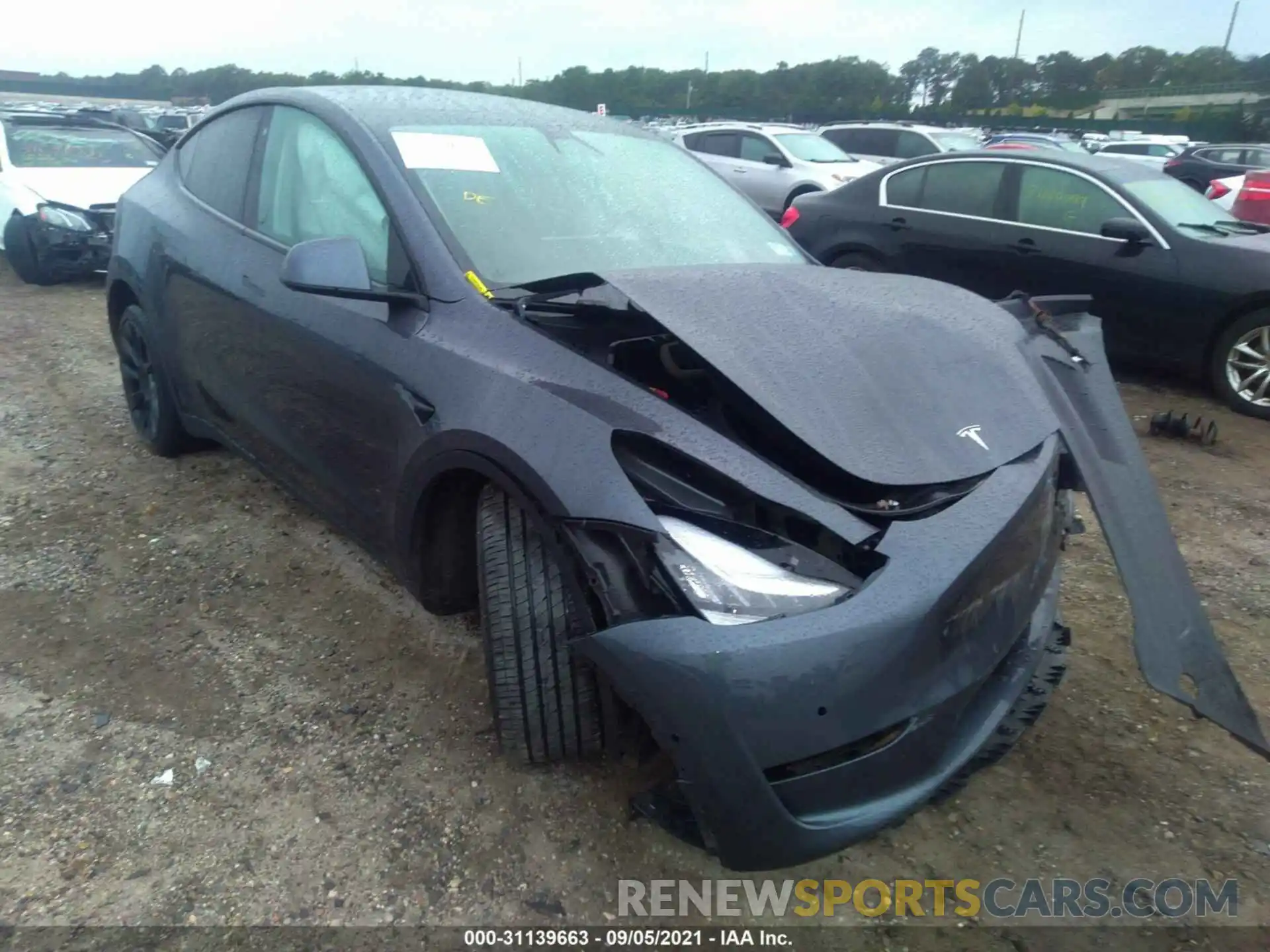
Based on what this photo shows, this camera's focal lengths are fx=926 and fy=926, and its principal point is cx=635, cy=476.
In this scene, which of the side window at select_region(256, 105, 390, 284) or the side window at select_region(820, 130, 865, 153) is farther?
the side window at select_region(820, 130, 865, 153)

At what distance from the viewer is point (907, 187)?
7246mm

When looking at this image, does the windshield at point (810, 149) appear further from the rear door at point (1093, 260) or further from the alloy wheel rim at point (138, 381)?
the alloy wheel rim at point (138, 381)

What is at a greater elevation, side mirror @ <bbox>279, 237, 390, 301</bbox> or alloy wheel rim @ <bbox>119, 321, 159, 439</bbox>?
side mirror @ <bbox>279, 237, 390, 301</bbox>

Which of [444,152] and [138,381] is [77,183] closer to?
[138,381]

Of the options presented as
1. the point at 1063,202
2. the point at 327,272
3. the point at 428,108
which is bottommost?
the point at 1063,202

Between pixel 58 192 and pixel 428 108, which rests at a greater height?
pixel 428 108

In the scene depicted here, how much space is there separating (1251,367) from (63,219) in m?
9.36

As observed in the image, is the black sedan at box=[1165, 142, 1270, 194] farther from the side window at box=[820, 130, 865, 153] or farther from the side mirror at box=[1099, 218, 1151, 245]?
the side mirror at box=[1099, 218, 1151, 245]

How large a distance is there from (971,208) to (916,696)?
5.94 metres

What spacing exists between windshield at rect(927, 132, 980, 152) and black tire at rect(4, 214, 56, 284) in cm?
1242

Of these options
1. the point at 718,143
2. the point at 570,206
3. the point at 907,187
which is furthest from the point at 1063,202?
the point at 718,143

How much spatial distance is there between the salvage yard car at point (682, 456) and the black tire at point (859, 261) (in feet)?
13.9

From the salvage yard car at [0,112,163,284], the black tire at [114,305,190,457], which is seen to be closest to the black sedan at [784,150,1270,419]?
the black tire at [114,305,190,457]

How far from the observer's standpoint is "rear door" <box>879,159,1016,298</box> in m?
6.59
